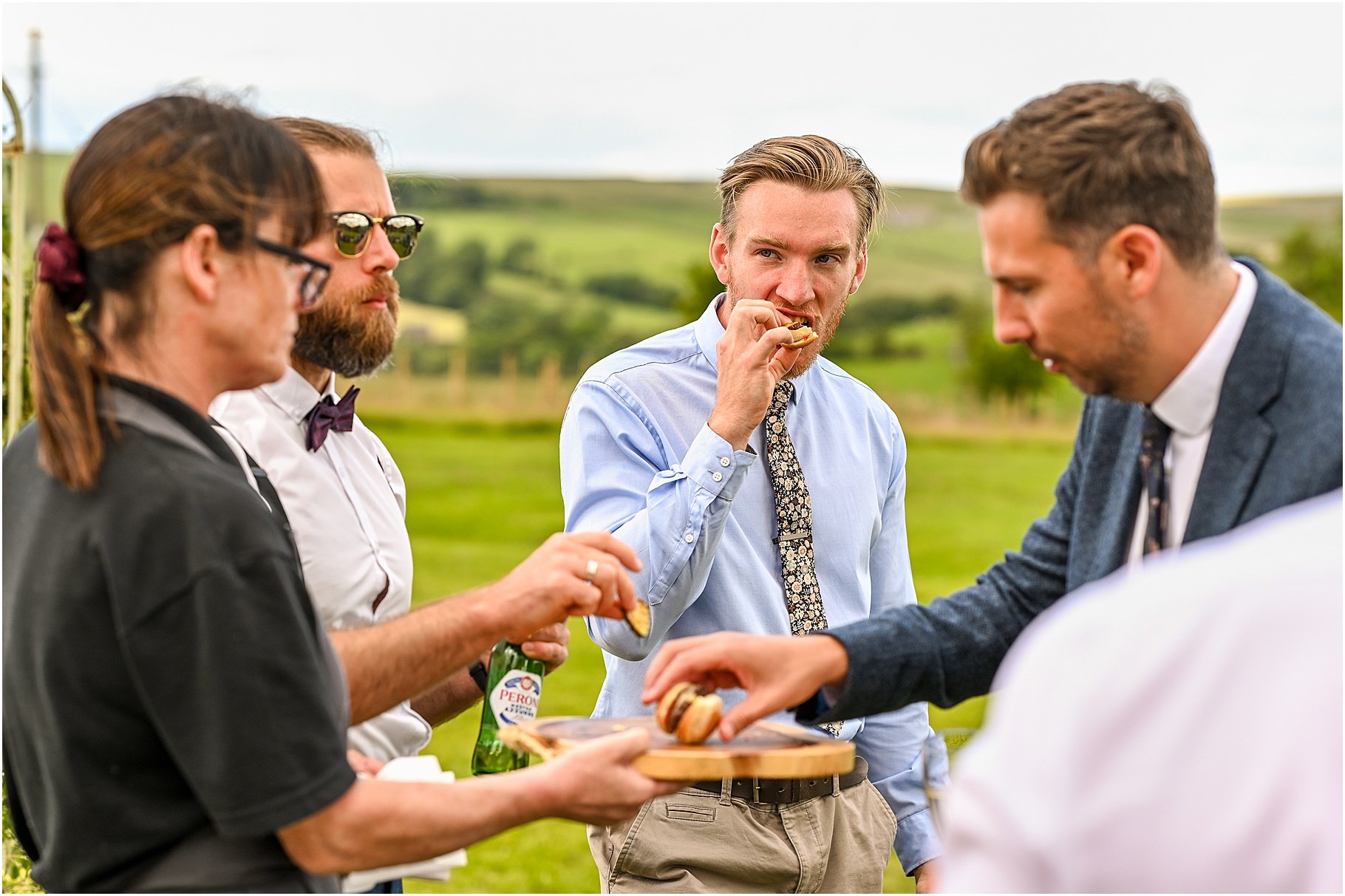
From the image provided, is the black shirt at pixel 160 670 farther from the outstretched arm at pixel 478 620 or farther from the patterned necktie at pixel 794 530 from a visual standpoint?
the patterned necktie at pixel 794 530

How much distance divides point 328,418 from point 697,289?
20.9 m

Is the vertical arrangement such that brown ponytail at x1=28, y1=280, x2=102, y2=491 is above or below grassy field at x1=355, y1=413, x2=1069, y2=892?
above

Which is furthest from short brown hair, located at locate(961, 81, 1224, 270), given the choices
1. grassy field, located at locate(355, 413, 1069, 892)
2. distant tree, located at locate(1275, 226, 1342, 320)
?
distant tree, located at locate(1275, 226, 1342, 320)

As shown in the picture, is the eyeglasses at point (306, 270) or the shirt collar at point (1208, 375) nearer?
the eyeglasses at point (306, 270)

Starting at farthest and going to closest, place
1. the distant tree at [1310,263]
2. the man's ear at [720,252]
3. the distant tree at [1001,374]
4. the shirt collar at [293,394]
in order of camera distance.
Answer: the distant tree at [1001,374]
the distant tree at [1310,263]
the man's ear at [720,252]
the shirt collar at [293,394]

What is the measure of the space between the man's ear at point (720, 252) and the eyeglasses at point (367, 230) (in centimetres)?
105

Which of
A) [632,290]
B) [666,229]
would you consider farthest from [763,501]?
[666,229]

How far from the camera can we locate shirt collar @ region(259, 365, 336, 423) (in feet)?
11.0

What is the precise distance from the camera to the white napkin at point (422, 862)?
101 inches

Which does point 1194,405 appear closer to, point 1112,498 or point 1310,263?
point 1112,498

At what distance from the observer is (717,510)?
12.0ft

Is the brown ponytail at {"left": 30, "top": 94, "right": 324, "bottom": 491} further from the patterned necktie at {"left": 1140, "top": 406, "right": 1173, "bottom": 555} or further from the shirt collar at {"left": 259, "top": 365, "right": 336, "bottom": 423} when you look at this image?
the patterned necktie at {"left": 1140, "top": 406, "right": 1173, "bottom": 555}

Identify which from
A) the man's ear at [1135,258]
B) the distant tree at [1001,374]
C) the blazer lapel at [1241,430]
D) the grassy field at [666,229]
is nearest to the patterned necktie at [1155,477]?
the blazer lapel at [1241,430]

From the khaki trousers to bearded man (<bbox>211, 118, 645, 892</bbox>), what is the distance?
0.55 metres
